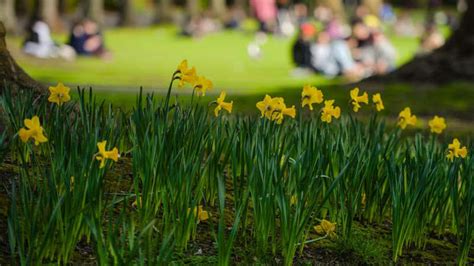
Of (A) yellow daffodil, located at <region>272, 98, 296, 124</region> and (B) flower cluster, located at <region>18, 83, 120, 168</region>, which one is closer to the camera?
(B) flower cluster, located at <region>18, 83, 120, 168</region>

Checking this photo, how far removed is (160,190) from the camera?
12.6ft

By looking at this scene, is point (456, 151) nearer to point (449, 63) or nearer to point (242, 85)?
point (449, 63)

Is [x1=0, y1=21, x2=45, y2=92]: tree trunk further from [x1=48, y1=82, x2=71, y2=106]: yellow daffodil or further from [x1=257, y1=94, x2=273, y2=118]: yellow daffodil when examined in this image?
[x1=257, y1=94, x2=273, y2=118]: yellow daffodil

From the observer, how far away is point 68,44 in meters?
23.7

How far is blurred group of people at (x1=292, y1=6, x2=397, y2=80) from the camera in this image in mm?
21572

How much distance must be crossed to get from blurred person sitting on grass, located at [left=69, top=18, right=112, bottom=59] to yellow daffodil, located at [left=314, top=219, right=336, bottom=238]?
744 inches

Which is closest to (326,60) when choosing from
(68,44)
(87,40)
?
(87,40)

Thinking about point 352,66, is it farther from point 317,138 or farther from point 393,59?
point 317,138

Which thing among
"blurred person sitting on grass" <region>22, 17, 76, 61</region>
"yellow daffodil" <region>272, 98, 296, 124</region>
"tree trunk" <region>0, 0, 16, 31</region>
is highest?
"tree trunk" <region>0, 0, 16, 31</region>

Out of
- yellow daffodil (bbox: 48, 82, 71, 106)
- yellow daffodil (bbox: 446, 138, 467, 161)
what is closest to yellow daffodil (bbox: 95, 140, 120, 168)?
yellow daffodil (bbox: 48, 82, 71, 106)

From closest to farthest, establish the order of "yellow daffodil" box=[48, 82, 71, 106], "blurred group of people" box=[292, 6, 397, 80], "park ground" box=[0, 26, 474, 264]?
1. "park ground" box=[0, 26, 474, 264]
2. "yellow daffodil" box=[48, 82, 71, 106]
3. "blurred group of people" box=[292, 6, 397, 80]

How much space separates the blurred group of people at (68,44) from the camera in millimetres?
22453

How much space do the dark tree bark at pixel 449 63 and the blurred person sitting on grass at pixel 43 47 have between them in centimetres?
899

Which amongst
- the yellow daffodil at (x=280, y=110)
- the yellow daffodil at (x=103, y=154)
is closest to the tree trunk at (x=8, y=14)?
the yellow daffodil at (x=280, y=110)
